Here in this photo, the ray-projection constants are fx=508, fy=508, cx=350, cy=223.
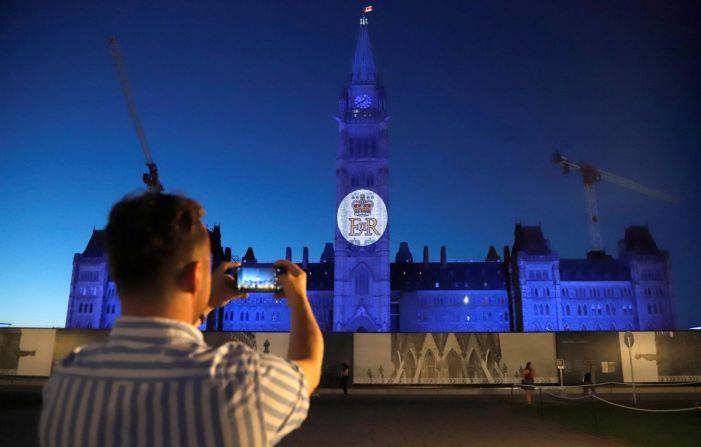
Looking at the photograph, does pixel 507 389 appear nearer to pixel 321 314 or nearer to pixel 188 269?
A: pixel 188 269

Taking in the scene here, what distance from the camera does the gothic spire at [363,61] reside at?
8621cm

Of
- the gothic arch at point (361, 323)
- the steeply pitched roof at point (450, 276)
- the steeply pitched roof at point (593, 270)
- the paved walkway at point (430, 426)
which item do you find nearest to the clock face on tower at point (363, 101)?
the steeply pitched roof at point (450, 276)

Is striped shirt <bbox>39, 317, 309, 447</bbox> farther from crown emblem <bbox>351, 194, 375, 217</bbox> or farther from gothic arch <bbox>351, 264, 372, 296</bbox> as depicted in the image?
gothic arch <bbox>351, 264, 372, 296</bbox>

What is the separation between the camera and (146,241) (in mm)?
1904

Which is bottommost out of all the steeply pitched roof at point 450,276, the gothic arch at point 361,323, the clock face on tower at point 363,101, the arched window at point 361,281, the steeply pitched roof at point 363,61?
the gothic arch at point 361,323

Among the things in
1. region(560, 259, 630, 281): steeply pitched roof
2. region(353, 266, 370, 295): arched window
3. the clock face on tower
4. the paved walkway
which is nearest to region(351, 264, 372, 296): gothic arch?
region(353, 266, 370, 295): arched window

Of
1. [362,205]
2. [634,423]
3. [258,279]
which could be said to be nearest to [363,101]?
[362,205]

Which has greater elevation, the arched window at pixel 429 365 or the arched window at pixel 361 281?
the arched window at pixel 361 281

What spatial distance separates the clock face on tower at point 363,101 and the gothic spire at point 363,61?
4.31m

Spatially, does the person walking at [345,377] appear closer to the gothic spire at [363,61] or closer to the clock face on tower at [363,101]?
the clock face on tower at [363,101]

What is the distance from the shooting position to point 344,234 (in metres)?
68.8

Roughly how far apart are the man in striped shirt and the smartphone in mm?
423

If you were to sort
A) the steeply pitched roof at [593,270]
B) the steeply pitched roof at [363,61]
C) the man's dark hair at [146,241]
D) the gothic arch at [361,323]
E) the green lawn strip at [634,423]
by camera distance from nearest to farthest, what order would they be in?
the man's dark hair at [146,241] < the green lawn strip at [634,423] < the gothic arch at [361,323] < the steeply pitched roof at [593,270] < the steeply pitched roof at [363,61]

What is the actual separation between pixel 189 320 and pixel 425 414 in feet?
56.0
